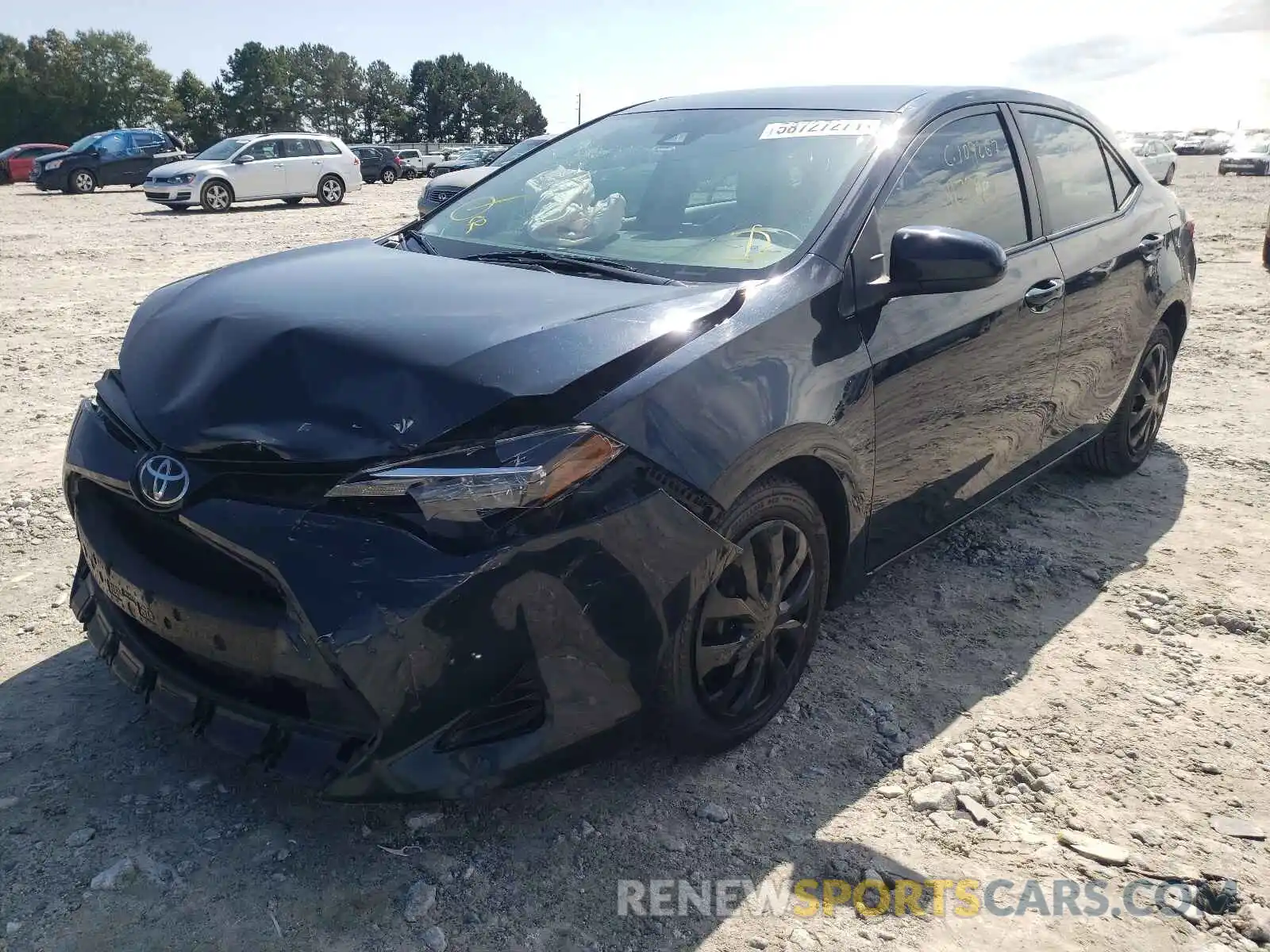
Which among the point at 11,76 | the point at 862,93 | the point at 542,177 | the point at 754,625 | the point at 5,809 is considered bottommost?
the point at 5,809

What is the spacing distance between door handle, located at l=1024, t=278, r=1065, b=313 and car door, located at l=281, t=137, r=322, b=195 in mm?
20484

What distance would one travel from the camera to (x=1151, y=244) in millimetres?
4418

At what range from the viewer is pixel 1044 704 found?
3041 mm

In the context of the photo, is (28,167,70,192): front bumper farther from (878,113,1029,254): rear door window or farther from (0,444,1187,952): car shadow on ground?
(878,113,1029,254): rear door window

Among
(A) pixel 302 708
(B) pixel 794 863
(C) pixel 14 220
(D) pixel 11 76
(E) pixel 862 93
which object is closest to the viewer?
(A) pixel 302 708

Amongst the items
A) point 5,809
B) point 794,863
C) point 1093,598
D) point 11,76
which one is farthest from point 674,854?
point 11,76

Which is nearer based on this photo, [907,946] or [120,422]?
[907,946]

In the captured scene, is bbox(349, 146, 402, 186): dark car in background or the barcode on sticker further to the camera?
bbox(349, 146, 402, 186): dark car in background

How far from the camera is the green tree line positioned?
2489 inches

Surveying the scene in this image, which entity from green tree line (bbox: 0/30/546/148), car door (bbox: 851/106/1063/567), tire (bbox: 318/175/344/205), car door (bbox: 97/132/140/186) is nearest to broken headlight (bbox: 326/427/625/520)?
car door (bbox: 851/106/1063/567)

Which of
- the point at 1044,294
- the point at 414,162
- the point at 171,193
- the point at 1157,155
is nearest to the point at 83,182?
the point at 171,193

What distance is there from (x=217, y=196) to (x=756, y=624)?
2043 cm

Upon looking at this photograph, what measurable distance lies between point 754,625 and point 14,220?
1912 cm

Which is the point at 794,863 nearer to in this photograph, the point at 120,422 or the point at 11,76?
the point at 120,422
